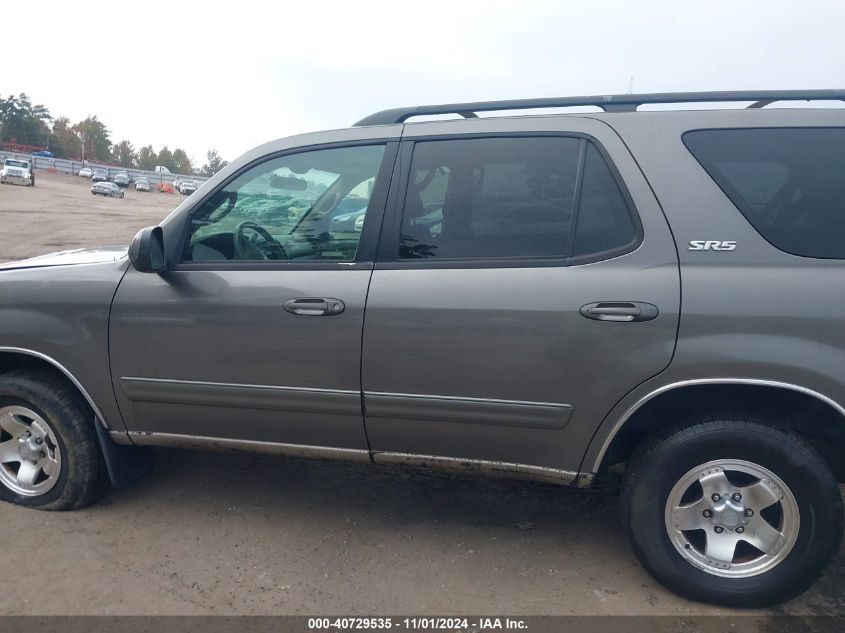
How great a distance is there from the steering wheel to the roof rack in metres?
0.67

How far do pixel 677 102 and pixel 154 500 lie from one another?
10.2 ft

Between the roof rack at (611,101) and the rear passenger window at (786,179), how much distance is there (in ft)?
0.53

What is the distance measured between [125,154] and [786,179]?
123m

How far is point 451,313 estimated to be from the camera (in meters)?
2.71

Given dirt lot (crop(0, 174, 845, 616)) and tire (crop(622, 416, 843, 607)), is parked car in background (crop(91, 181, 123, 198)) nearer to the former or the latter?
dirt lot (crop(0, 174, 845, 616))

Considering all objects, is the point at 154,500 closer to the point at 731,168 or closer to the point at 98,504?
the point at 98,504

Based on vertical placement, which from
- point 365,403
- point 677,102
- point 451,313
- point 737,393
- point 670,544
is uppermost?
point 677,102

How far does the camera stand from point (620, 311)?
255cm

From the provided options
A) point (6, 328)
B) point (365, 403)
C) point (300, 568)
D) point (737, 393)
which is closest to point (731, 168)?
point (737, 393)

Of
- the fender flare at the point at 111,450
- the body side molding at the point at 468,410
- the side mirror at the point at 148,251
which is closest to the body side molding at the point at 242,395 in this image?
the body side molding at the point at 468,410

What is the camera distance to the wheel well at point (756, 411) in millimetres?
2545

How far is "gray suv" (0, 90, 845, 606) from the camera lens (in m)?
2.51

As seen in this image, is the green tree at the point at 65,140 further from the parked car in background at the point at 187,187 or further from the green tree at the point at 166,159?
the parked car in background at the point at 187,187

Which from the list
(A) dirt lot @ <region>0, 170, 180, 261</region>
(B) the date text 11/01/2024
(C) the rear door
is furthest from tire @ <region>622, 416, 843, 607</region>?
(A) dirt lot @ <region>0, 170, 180, 261</region>
